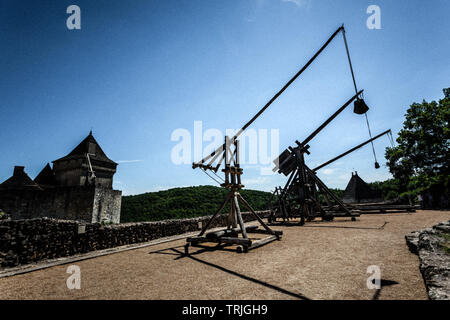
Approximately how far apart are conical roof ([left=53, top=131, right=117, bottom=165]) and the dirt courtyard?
90.1 feet

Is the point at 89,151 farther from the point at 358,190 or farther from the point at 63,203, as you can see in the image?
the point at 358,190

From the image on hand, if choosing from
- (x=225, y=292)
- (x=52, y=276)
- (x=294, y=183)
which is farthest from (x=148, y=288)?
(x=294, y=183)

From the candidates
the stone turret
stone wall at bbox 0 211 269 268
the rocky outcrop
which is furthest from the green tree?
the stone turret

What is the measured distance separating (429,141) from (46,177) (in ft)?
152

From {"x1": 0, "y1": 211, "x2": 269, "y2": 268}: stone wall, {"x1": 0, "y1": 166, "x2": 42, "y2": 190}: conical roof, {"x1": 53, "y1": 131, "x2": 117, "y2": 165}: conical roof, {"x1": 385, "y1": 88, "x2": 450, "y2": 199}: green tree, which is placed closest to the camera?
{"x1": 0, "y1": 211, "x2": 269, "y2": 268}: stone wall

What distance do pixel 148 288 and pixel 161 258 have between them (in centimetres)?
233

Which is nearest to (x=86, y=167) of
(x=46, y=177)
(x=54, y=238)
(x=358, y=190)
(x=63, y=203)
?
(x=46, y=177)

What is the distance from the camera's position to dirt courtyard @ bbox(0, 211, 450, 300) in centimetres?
292

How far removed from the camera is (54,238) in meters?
6.26

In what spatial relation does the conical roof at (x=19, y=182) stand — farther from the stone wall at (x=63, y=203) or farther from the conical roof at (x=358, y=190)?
the conical roof at (x=358, y=190)

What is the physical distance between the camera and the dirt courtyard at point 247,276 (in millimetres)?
2922

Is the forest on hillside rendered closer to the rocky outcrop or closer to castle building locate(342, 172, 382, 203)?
castle building locate(342, 172, 382, 203)

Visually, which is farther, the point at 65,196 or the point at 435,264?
the point at 65,196

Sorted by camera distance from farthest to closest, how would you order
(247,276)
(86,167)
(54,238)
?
(86,167) → (54,238) → (247,276)
